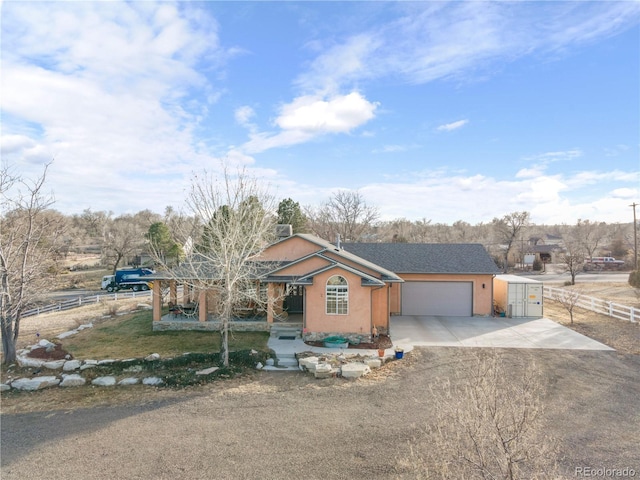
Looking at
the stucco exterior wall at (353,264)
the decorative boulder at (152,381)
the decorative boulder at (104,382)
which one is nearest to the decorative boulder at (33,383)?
the decorative boulder at (104,382)

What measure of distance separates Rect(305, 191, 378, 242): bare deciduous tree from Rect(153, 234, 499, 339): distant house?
21791 millimetres

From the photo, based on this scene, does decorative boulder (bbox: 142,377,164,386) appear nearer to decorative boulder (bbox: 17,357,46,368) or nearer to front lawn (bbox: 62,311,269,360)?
front lawn (bbox: 62,311,269,360)

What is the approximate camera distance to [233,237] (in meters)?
12.3

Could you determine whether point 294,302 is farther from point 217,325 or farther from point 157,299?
point 157,299

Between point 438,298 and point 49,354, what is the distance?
18393 mm

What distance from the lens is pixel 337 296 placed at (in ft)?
52.7

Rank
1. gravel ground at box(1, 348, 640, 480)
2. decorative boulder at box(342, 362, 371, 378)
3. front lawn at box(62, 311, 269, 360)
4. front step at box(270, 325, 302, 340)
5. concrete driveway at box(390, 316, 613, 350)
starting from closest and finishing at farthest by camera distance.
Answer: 1. gravel ground at box(1, 348, 640, 480)
2. decorative boulder at box(342, 362, 371, 378)
3. front lawn at box(62, 311, 269, 360)
4. concrete driveway at box(390, 316, 613, 350)
5. front step at box(270, 325, 302, 340)

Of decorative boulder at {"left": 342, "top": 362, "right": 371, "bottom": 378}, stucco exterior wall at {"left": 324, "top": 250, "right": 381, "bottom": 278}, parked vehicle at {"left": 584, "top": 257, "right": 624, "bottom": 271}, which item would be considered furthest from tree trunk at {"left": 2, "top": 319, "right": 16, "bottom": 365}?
parked vehicle at {"left": 584, "top": 257, "right": 624, "bottom": 271}

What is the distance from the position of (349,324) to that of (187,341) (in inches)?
276

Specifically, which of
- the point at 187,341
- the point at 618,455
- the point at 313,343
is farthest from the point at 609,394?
the point at 187,341

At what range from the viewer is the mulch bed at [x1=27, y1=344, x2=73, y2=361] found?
1348 cm

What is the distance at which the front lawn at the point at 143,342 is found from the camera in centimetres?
1448

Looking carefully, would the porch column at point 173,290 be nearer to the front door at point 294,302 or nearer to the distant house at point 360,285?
the distant house at point 360,285

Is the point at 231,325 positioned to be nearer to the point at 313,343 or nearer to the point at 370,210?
the point at 313,343
